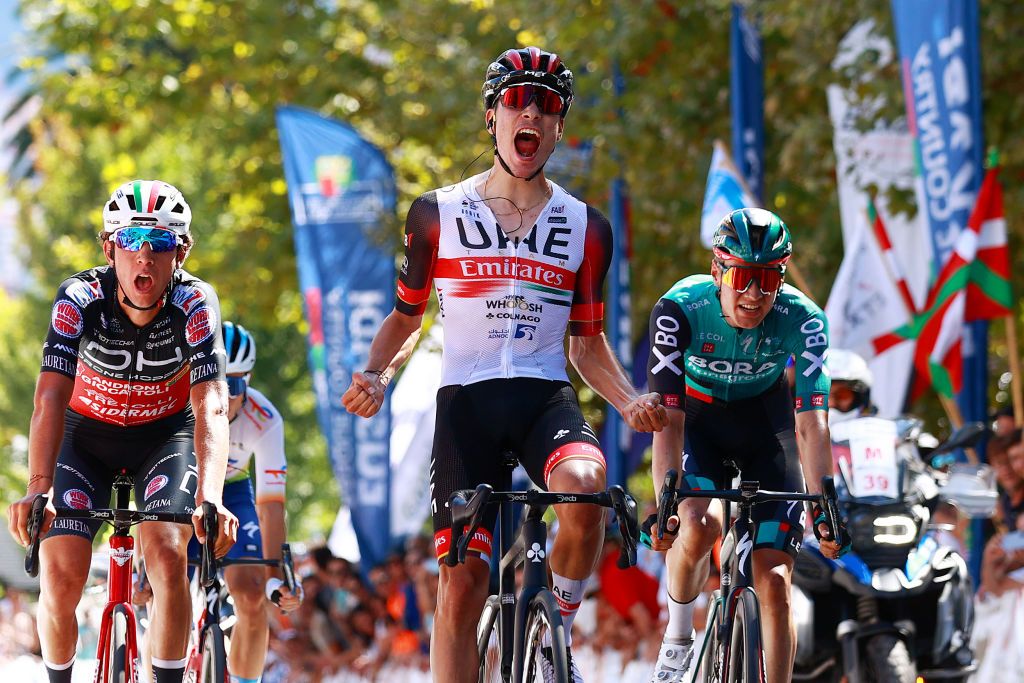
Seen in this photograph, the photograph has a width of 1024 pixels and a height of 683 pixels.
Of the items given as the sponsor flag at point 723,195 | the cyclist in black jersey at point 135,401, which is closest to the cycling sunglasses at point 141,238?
the cyclist in black jersey at point 135,401

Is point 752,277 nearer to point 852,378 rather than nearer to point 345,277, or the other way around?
point 852,378

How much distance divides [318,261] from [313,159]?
1223 millimetres

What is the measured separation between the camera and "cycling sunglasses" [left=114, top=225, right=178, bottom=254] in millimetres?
7707

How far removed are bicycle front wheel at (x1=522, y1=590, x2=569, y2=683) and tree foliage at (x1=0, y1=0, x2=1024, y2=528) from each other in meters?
10.3

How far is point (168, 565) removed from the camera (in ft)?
25.3

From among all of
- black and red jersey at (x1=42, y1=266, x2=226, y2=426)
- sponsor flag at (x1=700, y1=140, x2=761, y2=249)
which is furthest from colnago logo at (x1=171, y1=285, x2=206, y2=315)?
sponsor flag at (x1=700, y1=140, x2=761, y2=249)

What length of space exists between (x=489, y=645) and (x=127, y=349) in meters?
2.30

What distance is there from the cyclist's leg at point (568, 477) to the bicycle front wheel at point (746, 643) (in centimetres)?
81

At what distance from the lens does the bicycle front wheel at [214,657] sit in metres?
8.68

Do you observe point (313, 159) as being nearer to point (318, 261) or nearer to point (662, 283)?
point (318, 261)

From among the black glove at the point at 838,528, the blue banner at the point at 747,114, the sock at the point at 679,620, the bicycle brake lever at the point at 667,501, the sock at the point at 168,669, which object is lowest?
the sock at the point at 168,669

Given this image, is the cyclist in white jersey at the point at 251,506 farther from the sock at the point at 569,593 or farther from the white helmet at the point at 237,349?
the sock at the point at 569,593

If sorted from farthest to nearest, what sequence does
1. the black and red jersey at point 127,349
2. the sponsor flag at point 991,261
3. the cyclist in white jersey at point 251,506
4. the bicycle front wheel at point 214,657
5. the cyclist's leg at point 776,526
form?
the sponsor flag at point 991,261
the cyclist in white jersey at point 251,506
the bicycle front wheel at point 214,657
the cyclist's leg at point 776,526
the black and red jersey at point 127,349

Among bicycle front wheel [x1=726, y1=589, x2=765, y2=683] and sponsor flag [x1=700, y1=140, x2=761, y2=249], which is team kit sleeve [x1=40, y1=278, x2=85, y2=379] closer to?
bicycle front wheel [x1=726, y1=589, x2=765, y2=683]
